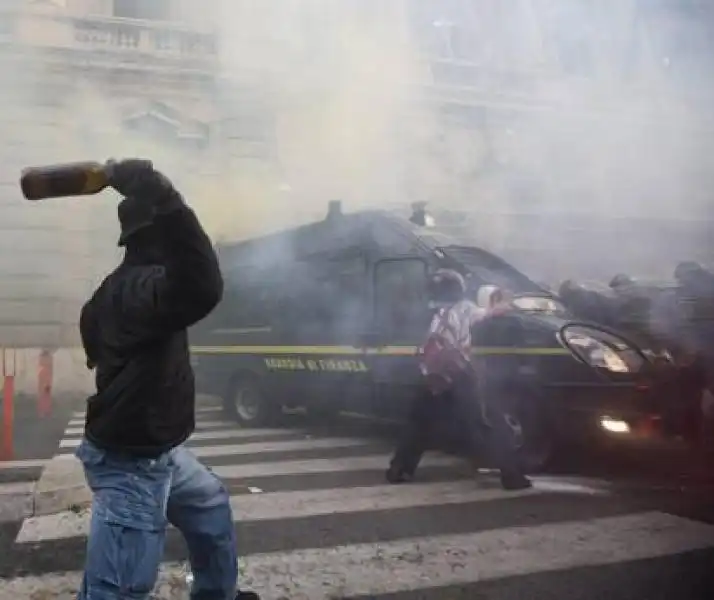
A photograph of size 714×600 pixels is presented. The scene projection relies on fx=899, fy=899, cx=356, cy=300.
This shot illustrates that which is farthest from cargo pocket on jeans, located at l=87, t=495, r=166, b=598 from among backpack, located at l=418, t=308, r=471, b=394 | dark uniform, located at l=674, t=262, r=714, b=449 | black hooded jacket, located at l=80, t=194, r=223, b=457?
dark uniform, located at l=674, t=262, r=714, b=449

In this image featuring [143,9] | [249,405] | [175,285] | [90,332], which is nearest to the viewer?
[175,285]

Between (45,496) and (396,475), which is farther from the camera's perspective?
(396,475)

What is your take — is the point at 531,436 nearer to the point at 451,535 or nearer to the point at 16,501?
the point at 451,535

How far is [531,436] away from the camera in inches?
166

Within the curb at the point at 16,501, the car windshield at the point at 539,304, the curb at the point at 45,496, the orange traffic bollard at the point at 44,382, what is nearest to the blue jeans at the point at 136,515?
the curb at the point at 45,496

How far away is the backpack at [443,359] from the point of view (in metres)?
4.09

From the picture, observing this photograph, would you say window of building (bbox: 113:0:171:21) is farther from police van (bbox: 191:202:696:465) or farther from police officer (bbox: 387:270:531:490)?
police officer (bbox: 387:270:531:490)

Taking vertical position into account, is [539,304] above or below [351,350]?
above

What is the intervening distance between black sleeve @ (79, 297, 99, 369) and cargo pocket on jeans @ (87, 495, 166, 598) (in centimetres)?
30

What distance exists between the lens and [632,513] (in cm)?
337

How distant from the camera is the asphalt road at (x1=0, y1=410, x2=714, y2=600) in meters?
2.60

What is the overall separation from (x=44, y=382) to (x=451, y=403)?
3.30 metres

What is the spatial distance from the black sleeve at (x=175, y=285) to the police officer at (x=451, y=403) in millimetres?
2408

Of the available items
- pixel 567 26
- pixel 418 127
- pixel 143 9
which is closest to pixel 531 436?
pixel 418 127
